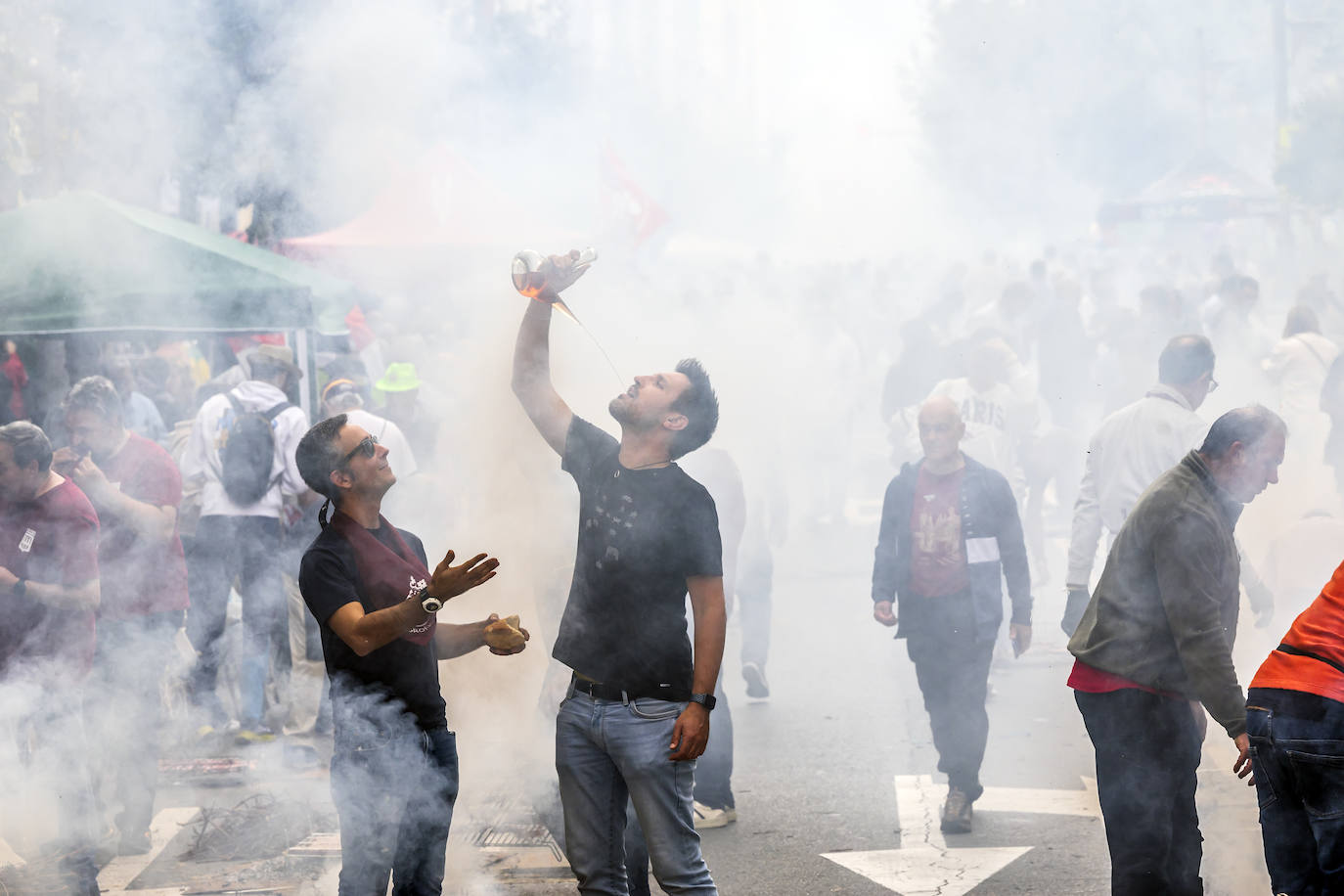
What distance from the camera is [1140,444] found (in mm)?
5043

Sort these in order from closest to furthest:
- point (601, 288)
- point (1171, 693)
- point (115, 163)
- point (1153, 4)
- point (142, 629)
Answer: point (1171, 693)
point (142, 629)
point (115, 163)
point (601, 288)
point (1153, 4)

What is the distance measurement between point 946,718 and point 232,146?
3.60 meters

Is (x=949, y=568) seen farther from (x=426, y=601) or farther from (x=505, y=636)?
(x=426, y=601)

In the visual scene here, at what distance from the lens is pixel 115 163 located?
5.57 meters

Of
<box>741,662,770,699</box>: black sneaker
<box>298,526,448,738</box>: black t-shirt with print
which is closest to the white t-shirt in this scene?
<box>741,662,770,699</box>: black sneaker

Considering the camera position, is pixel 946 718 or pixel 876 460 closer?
pixel 946 718

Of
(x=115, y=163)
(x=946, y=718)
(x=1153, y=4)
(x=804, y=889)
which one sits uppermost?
(x=1153, y=4)

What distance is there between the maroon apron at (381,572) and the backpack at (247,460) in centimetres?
279

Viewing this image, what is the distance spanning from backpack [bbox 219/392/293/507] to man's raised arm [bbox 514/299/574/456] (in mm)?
2718

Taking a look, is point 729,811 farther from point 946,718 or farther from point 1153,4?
point 1153,4

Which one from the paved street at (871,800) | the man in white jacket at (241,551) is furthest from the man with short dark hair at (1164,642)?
the man in white jacket at (241,551)

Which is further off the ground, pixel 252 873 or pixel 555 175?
pixel 555 175

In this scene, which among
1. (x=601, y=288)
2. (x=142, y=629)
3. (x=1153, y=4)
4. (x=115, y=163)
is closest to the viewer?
(x=142, y=629)

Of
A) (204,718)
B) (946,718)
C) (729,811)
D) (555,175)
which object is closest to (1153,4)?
(555,175)
